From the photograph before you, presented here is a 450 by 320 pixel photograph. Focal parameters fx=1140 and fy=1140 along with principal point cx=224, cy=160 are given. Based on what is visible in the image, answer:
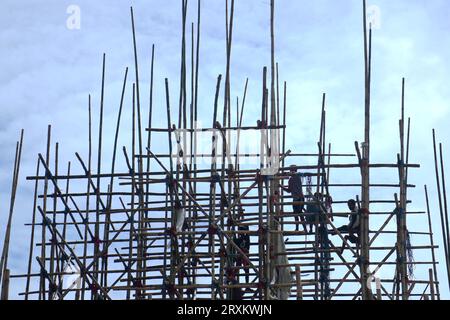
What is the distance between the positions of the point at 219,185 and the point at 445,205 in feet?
16.3

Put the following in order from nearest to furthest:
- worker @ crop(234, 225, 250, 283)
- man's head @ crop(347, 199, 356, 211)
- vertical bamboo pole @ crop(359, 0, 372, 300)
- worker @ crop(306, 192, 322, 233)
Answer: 1. vertical bamboo pole @ crop(359, 0, 372, 300)
2. worker @ crop(306, 192, 322, 233)
3. man's head @ crop(347, 199, 356, 211)
4. worker @ crop(234, 225, 250, 283)

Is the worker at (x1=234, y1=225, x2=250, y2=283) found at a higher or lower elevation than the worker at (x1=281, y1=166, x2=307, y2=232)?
lower

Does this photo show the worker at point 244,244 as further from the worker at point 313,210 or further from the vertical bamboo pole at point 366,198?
the vertical bamboo pole at point 366,198

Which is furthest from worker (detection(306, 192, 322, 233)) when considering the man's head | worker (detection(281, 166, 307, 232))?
the man's head

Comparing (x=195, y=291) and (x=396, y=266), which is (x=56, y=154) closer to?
(x=195, y=291)

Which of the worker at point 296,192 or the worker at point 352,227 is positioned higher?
the worker at point 296,192

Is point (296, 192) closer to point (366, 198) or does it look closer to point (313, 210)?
point (313, 210)

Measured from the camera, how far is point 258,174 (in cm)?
2245

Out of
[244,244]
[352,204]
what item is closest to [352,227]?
[352,204]

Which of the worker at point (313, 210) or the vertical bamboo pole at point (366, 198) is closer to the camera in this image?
the vertical bamboo pole at point (366, 198)

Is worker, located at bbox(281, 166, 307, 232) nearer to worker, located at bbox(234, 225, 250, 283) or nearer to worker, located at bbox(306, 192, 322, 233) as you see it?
worker, located at bbox(306, 192, 322, 233)

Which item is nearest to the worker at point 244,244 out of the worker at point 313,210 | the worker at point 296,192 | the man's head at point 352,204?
the worker at point 296,192
